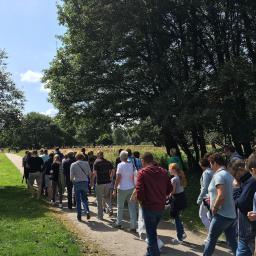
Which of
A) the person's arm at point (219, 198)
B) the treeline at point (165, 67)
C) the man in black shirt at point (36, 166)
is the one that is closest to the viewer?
the person's arm at point (219, 198)

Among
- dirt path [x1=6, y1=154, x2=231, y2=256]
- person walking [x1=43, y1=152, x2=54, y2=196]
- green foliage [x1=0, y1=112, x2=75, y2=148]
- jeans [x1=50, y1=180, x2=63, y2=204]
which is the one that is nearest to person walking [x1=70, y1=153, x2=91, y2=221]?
dirt path [x1=6, y1=154, x2=231, y2=256]

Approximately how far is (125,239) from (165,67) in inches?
567

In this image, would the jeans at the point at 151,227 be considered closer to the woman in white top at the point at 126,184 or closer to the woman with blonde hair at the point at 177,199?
the woman with blonde hair at the point at 177,199

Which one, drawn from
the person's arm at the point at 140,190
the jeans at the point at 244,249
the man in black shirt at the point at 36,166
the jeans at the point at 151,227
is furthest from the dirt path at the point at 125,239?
the man in black shirt at the point at 36,166

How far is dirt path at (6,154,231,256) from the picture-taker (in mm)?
9680

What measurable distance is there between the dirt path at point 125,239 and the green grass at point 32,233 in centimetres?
52

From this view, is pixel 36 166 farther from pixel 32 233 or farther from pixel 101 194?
pixel 32 233

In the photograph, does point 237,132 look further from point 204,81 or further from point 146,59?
point 146,59

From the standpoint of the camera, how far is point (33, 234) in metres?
11.4

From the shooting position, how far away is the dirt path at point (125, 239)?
9.68m

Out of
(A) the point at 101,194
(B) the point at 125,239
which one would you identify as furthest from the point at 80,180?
(B) the point at 125,239

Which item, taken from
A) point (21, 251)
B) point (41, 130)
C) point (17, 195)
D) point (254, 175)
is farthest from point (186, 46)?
point (41, 130)

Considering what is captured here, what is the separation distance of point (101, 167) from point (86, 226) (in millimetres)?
1763

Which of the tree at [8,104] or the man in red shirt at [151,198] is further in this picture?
the tree at [8,104]
